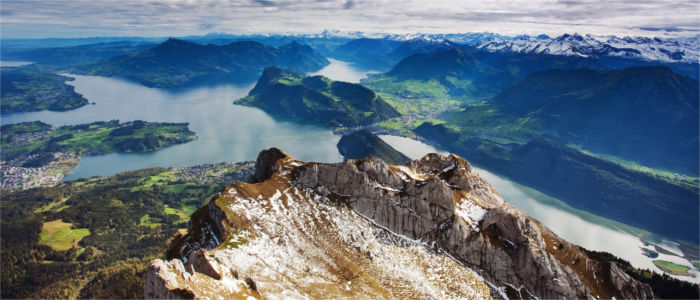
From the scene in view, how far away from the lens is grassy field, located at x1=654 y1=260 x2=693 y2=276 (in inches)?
4744

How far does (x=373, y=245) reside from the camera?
42750 millimetres

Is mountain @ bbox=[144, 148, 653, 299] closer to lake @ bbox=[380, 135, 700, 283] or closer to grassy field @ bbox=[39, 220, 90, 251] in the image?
grassy field @ bbox=[39, 220, 90, 251]

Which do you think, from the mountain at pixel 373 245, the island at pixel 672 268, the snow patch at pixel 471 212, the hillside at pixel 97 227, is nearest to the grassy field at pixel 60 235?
the hillside at pixel 97 227

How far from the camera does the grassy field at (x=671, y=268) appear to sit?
395 ft

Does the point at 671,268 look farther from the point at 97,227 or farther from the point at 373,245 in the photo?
the point at 97,227

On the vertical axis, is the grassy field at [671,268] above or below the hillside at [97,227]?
below

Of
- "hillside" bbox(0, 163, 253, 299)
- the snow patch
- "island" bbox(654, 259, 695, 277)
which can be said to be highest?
the snow patch

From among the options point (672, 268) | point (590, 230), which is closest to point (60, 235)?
point (590, 230)

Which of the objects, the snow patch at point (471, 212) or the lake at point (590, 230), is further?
the lake at point (590, 230)

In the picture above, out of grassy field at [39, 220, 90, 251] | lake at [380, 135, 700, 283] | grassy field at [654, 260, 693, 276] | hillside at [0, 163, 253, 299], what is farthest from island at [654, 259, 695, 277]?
grassy field at [39, 220, 90, 251]

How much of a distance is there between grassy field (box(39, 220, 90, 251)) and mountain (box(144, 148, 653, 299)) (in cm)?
11269

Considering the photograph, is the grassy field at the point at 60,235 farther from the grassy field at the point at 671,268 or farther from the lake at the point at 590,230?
the grassy field at the point at 671,268

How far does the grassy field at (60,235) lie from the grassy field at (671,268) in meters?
222

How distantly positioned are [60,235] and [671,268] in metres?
234
